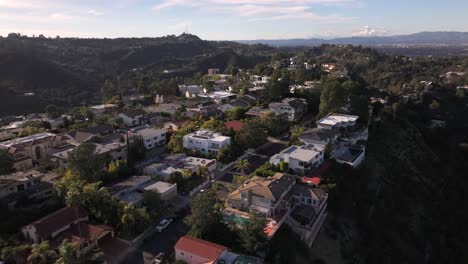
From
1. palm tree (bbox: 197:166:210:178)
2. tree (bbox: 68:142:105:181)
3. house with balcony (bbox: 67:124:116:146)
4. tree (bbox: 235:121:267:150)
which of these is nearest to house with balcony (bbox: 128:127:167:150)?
house with balcony (bbox: 67:124:116:146)

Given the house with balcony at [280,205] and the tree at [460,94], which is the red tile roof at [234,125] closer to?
the house with balcony at [280,205]

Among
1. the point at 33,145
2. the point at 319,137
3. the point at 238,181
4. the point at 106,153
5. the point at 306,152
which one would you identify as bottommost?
the point at 238,181

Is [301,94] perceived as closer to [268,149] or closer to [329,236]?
[268,149]

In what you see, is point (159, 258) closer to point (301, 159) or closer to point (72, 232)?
point (72, 232)

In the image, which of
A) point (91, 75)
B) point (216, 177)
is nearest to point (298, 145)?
point (216, 177)

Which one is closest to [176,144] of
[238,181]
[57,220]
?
[238,181]

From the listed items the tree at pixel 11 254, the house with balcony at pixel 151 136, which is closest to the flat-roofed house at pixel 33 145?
the house with balcony at pixel 151 136
